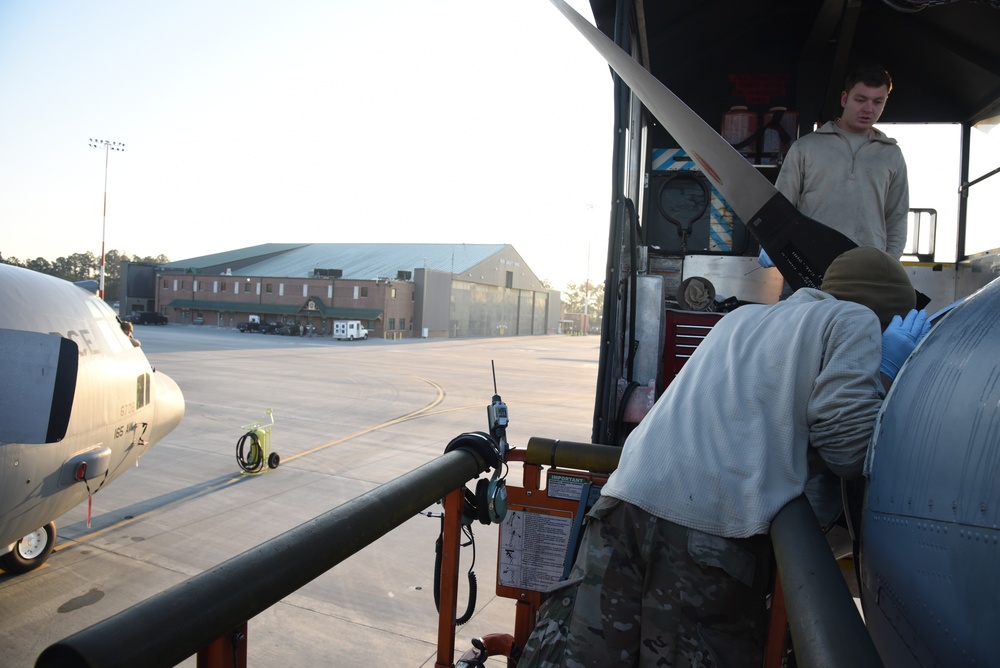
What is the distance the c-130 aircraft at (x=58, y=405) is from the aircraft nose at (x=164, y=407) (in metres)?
0.03

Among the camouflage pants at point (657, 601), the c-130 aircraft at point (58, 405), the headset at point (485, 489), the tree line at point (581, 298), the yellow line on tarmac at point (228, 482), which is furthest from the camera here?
the tree line at point (581, 298)

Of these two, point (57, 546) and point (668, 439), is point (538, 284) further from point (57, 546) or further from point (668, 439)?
point (668, 439)

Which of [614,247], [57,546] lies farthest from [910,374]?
[57,546]

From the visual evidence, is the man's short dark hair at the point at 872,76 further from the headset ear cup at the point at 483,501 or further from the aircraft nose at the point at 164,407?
the aircraft nose at the point at 164,407

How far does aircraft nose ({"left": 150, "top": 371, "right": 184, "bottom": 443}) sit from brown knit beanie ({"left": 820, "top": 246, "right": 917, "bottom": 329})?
24.9 feet

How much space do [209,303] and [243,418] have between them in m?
47.2

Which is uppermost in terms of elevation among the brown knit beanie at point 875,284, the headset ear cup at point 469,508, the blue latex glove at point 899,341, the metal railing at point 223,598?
the brown knit beanie at point 875,284

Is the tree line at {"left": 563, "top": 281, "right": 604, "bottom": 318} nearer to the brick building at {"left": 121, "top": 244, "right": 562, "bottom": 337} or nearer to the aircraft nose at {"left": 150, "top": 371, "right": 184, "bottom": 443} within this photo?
the brick building at {"left": 121, "top": 244, "right": 562, "bottom": 337}

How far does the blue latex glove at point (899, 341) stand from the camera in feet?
6.46

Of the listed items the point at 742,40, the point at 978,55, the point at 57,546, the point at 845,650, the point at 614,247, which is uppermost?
the point at 742,40

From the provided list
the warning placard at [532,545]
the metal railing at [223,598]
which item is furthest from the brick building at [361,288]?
the metal railing at [223,598]

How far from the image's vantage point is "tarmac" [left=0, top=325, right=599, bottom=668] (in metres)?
5.61

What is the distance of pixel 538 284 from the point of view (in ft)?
251

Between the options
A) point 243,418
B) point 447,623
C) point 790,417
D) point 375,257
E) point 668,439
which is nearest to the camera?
point 790,417
